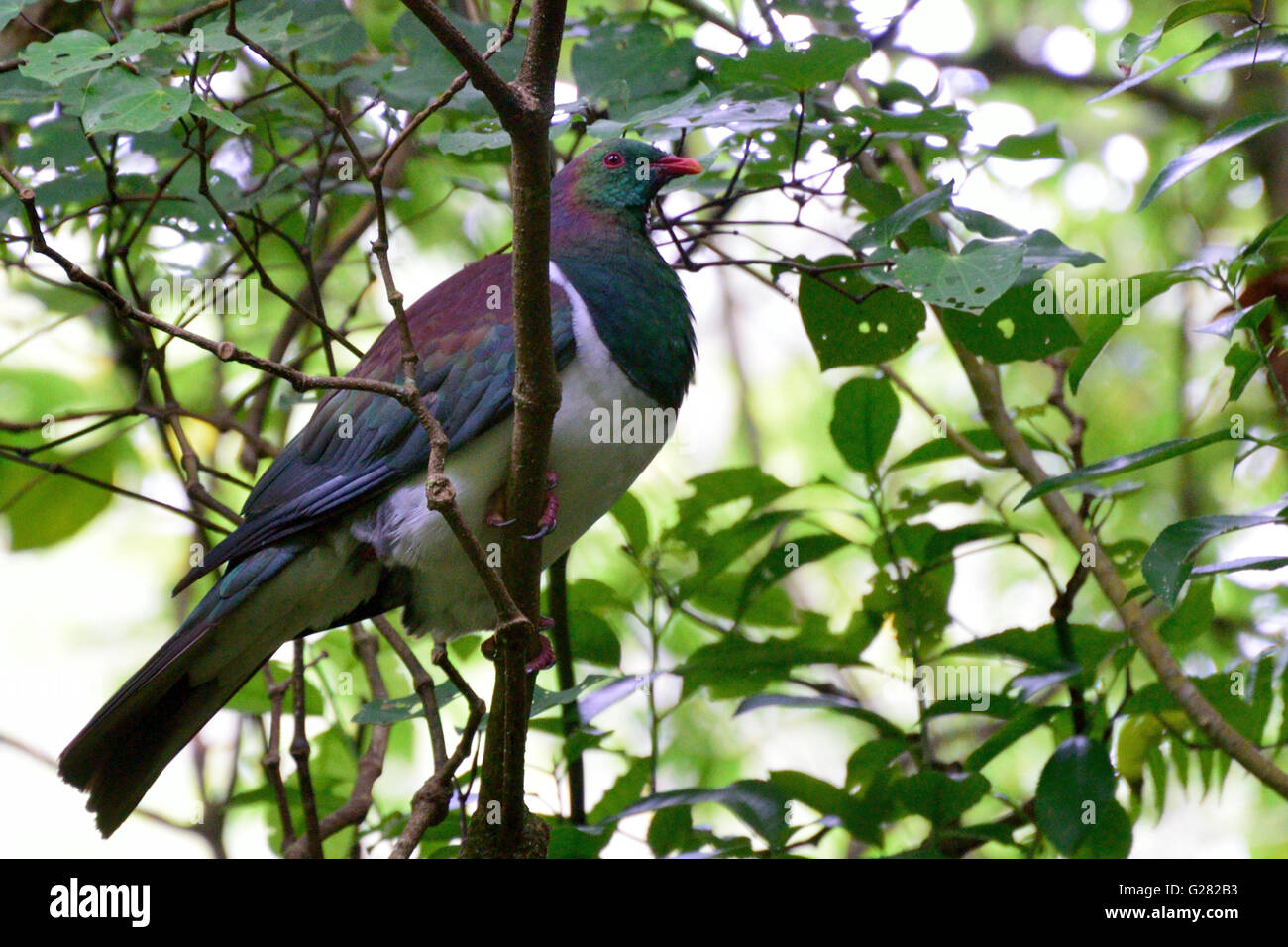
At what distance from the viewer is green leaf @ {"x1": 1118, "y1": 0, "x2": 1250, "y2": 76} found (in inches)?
84.4

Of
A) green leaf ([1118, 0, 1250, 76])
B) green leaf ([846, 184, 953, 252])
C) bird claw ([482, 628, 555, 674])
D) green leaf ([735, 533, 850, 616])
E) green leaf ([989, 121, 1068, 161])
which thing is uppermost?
green leaf ([989, 121, 1068, 161])

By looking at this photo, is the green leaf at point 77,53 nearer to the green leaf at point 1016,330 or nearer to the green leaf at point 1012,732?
the green leaf at point 1016,330

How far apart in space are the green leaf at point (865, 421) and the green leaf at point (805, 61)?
0.74 meters

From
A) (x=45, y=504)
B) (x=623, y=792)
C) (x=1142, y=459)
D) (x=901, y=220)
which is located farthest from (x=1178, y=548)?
(x=45, y=504)

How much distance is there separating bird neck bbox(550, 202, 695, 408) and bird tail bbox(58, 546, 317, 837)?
0.85 m

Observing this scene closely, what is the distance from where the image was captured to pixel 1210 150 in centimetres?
207

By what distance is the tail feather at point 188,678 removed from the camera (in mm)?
2871

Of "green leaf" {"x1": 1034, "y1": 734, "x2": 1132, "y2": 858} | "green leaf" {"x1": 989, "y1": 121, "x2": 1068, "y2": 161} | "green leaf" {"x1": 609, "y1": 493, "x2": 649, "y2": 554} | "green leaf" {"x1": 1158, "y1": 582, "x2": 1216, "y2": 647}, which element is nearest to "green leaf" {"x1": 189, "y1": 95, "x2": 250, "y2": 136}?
"green leaf" {"x1": 609, "y1": 493, "x2": 649, "y2": 554}

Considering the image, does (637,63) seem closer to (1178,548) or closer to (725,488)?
(725,488)

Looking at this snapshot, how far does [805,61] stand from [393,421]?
115cm

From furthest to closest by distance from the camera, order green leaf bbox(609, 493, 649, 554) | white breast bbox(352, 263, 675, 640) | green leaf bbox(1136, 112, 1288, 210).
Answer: green leaf bbox(609, 493, 649, 554) < white breast bbox(352, 263, 675, 640) < green leaf bbox(1136, 112, 1288, 210)

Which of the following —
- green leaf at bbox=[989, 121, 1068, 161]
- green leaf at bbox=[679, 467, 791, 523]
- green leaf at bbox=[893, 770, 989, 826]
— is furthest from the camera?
green leaf at bbox=[679, 467, 791, 523]

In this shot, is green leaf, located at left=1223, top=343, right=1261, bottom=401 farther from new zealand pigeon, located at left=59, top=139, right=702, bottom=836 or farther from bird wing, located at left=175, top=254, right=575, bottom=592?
bird wing, located at left=175, top=254, right=575, bottom=592
